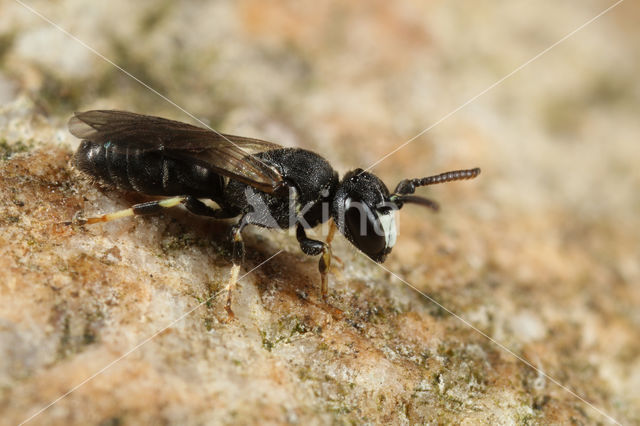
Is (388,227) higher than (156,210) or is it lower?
higher

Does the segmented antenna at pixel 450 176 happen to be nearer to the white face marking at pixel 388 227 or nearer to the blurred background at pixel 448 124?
the white face marking at pixel 388 227

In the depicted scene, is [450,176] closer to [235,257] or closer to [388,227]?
[388,227]

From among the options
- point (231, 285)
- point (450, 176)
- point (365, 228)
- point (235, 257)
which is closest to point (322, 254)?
point (365, 228)

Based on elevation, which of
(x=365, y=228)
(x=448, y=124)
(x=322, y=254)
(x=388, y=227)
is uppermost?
(x=448, y=124)

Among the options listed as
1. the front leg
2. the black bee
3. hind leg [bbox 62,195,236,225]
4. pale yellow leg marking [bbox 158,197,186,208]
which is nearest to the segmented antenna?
the black bee

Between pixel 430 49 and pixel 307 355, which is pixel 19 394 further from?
pixel 430 49

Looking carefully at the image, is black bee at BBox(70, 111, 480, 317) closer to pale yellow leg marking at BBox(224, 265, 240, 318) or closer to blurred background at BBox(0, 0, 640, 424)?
pale yellow leg marking at BBox(224, 265, 240, 318)

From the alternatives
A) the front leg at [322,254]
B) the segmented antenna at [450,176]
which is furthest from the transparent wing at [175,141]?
the segmented antenna at [450,176]
